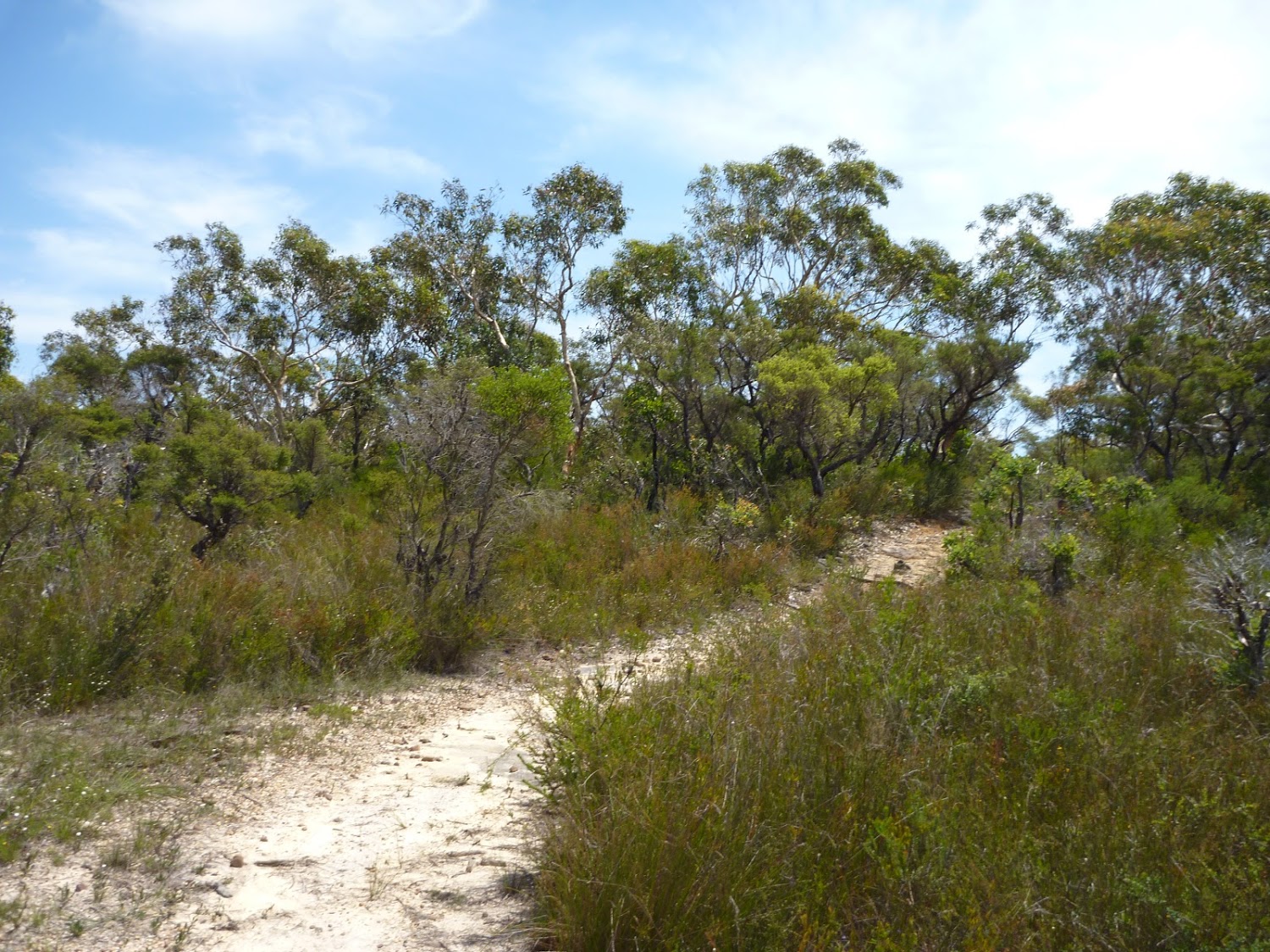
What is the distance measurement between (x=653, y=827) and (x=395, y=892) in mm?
1353

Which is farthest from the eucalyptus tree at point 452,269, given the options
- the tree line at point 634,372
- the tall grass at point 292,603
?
the tall grass at point 292,603

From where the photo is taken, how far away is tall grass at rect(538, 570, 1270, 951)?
3.11 meters

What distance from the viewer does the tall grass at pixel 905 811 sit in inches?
122

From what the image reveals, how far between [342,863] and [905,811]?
2.57m

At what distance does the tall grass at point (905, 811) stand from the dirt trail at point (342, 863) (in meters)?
0.37

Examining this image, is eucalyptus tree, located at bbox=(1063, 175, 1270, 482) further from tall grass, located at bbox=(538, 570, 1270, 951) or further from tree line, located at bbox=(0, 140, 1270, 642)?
tall grass, located at bbox=(538, 570, 1270, 951)

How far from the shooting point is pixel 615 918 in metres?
3.10

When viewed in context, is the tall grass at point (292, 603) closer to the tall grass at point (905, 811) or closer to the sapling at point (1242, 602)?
the tall grass at point (905, 811)

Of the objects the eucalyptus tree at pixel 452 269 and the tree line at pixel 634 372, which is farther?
the eucalyptus tree at pixel 452 269

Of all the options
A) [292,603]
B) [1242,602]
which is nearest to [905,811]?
[1242,602]

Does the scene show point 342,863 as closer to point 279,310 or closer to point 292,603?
point 292,603

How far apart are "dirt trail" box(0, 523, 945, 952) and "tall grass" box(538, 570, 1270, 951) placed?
0.37 metres

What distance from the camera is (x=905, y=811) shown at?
12.3 feet

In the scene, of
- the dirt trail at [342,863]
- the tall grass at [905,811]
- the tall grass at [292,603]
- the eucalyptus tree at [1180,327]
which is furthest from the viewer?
the eucalyptus tree at [1180,327]
